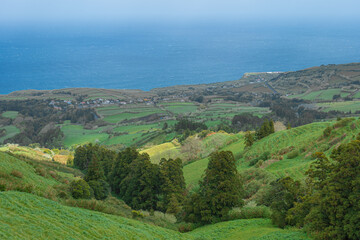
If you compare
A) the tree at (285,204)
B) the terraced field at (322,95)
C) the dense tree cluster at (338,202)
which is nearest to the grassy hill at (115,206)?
the tree at (285,204)

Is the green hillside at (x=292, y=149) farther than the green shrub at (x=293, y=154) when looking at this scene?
No

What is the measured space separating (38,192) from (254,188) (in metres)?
15.5

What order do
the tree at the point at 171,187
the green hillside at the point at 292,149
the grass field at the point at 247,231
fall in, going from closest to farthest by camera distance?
1. the grass field at the point at 247,231
2. the tree at the point at 171,187
3. the green hillside at the point at 292,149

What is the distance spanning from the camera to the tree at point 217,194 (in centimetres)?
1903

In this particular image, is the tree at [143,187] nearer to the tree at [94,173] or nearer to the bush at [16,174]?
the tree at [94,173]

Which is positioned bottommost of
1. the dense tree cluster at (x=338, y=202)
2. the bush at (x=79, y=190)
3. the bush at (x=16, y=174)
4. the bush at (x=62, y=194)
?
the bush at (x=79, y=190)

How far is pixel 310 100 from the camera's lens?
106 m

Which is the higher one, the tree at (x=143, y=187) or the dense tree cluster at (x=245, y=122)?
the tree at (x=143, y=187)

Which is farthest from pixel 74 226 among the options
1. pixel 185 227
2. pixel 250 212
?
pixel 250 212

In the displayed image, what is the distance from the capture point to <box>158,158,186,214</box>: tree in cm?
2423

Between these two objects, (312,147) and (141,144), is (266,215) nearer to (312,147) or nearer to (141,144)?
(312,147)

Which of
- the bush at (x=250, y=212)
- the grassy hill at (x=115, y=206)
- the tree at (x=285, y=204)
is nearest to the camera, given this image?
the grassy hill at (x=115, y=206)

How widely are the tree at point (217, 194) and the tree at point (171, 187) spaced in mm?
4136

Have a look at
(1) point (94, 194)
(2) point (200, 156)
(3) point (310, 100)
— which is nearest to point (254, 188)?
(1) point (94, 194)
